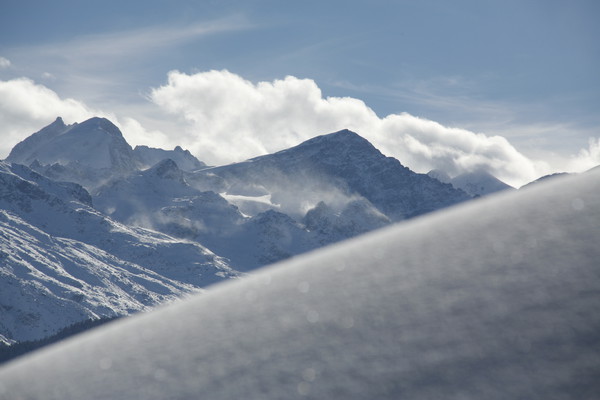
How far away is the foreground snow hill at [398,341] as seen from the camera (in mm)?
33594

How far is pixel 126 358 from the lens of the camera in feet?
182

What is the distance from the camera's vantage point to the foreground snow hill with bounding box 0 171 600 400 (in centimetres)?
3359

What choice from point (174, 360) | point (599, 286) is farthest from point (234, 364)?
point (599, 286)

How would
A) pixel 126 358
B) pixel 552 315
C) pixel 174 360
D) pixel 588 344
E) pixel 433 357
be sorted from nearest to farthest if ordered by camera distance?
pixel 588 344 < pixel 433 357 < pixel 552 315 < pixel 174 360 < pixel 126 358

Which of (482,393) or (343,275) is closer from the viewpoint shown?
(482,393)

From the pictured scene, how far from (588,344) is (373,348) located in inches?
503

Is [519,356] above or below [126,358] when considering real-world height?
above

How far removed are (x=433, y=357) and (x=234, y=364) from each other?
48.2 feet

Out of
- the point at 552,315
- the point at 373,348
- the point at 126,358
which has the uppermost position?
the point at 552,315

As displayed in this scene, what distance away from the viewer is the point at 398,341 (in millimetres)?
41406

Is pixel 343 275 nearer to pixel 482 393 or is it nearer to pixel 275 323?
pixel 275 323

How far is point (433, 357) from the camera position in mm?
36719

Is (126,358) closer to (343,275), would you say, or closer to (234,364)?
(234,364)

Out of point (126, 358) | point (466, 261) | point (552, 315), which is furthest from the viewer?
point (466, 261)
